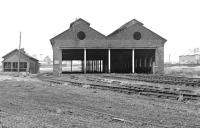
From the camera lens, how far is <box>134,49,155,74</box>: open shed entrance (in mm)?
49419

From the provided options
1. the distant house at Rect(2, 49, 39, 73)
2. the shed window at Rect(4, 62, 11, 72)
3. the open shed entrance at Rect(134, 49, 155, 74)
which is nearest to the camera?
the open shed entrance at Rect(134, 49, 155, 74)

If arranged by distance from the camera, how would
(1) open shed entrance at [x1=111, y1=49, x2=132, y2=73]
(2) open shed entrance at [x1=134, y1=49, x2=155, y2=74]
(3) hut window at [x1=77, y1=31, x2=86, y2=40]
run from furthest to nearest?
1. (1) open shed entrance at [x1=111, y1=49, x2=132, y2=73]
2. (2) open shed entrance at [x1=134, y1=49, x2=155, y2=74]
3. (3) hut window at [x1=77, y1=31, x2=86, y2=40]

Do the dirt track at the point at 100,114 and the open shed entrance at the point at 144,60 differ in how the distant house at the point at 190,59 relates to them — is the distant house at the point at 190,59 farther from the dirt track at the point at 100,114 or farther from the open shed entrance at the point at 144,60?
the dirt track at the point at 100,114

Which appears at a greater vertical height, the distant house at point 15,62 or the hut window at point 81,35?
the hut window at point 81,35

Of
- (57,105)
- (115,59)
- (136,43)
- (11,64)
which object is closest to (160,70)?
(136,43)

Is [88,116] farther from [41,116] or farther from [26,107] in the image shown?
[26,107]

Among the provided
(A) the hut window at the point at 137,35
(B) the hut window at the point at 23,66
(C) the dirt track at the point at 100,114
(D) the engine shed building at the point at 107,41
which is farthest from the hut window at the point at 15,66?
(C) the dirt track at the point at 100,114

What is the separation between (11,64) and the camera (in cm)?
5991

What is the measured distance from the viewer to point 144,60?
56.2 meters

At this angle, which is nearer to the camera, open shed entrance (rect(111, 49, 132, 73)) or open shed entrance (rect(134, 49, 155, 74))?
open shed entrance (rect(134, 49, 155, 74))

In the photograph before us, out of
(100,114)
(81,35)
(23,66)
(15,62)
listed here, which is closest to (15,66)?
(15,62)

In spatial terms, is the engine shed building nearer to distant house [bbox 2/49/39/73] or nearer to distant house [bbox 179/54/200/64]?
distant house [bbox 2/49/39/73]

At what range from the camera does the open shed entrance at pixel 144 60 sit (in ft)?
162

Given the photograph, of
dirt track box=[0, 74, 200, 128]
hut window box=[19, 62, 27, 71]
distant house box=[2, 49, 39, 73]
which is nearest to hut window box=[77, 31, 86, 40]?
distant house box=[2, 49, 39, 73]
